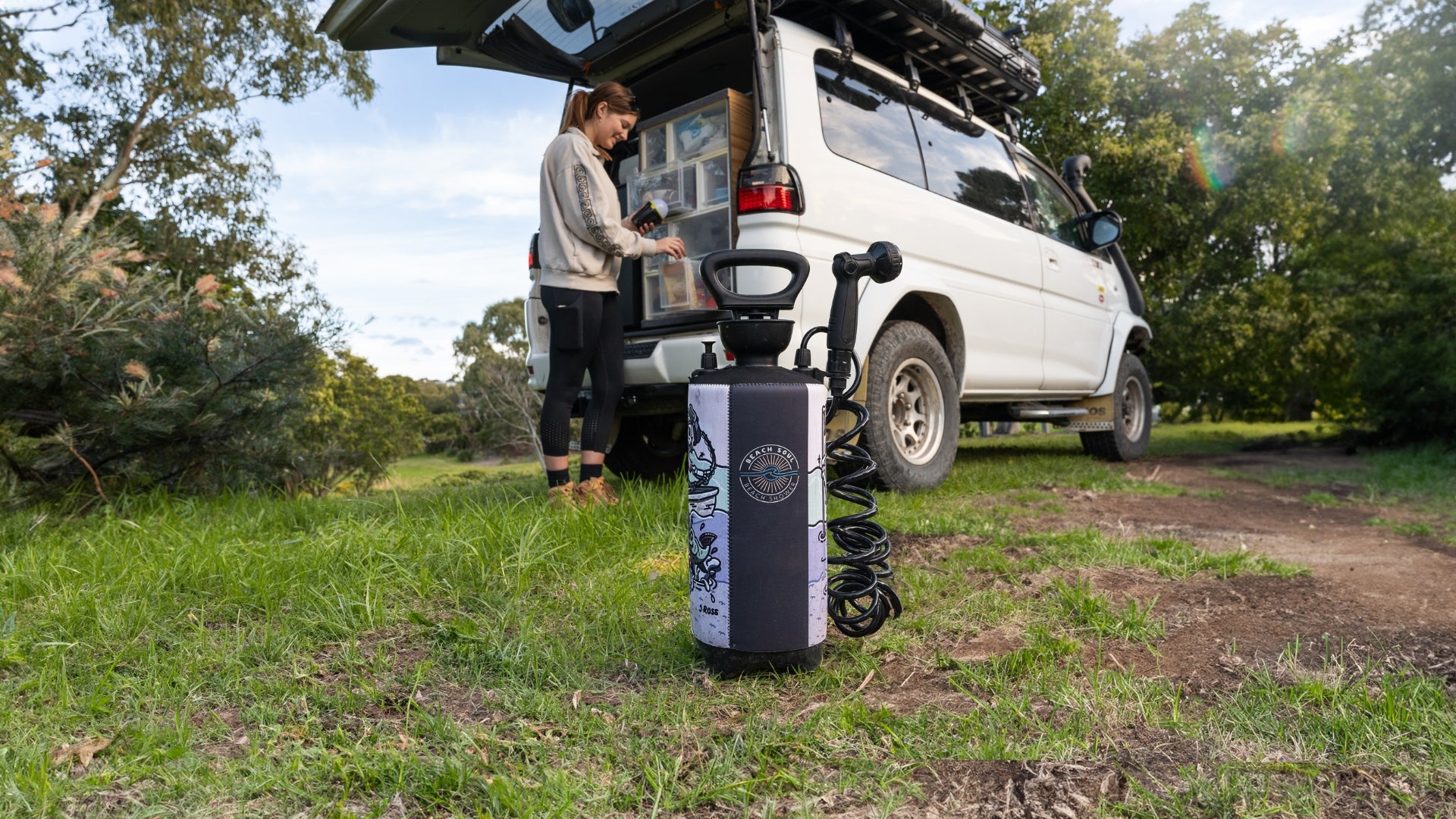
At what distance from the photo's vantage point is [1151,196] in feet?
38.2

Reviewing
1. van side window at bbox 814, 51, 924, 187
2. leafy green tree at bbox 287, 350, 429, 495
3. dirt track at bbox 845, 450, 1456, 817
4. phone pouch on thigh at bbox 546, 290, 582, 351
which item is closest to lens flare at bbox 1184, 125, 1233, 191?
dirt track at bbox 845, 450, 1456, 817

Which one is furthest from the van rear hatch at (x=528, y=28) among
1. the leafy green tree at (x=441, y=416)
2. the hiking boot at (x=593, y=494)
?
the leafy green tree at (x=441, y=416)

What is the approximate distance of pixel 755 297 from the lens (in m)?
1.99

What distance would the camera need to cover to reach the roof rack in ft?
13.8

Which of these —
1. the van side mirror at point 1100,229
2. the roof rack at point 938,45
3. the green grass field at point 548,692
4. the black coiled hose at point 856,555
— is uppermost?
the roof rack at point 938,45

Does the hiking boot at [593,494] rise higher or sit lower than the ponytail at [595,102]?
lower

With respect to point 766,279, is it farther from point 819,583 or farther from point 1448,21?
point 1448,21

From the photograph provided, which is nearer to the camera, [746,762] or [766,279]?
[746,762]

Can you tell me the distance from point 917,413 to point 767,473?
290 centimetres

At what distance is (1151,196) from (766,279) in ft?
33.1

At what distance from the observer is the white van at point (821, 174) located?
3.78 metres

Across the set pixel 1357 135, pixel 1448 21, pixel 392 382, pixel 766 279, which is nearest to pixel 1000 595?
pixel 766 279

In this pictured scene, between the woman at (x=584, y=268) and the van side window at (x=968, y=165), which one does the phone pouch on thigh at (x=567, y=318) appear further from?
the van side window at (x=968, y=165)

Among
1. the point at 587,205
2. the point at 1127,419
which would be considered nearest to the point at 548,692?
the point at 587,205
